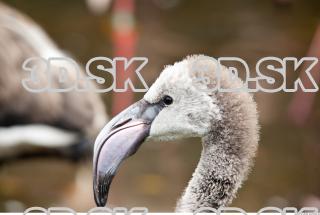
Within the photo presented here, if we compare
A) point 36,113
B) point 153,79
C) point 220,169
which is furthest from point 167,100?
point 153,79

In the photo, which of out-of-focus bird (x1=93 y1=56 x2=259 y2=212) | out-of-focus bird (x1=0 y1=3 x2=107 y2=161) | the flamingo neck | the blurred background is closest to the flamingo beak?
out-of-focus bird (x1=93 y1=56 x2=259 y2=212)

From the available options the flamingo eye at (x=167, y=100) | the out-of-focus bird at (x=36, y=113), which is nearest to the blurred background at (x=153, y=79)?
the out-of-focus bird at (x=36, y=113)

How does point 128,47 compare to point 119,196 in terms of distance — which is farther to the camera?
point 128,47

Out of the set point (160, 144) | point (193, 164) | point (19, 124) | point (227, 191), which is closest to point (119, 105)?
point (160, 144)

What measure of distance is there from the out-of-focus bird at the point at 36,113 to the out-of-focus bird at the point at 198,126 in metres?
1.06

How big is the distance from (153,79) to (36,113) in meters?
0.79

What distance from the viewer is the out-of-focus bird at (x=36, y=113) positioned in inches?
100

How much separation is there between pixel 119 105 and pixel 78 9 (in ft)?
3.15

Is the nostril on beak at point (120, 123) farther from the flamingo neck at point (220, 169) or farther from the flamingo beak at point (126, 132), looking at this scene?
the flamingo neck at point (220, 169)

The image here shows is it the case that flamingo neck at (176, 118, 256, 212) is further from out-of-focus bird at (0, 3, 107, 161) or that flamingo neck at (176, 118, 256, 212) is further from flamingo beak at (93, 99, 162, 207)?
out-of-focus bird at (0, 3, 107, 161)

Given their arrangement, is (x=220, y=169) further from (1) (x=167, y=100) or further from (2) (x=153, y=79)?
(2) (x=153, y=79)

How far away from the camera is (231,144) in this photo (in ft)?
4.79

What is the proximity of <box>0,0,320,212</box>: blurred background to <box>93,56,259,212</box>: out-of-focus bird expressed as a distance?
1235 mm

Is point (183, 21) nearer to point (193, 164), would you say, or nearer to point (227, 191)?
point (193, 164)
